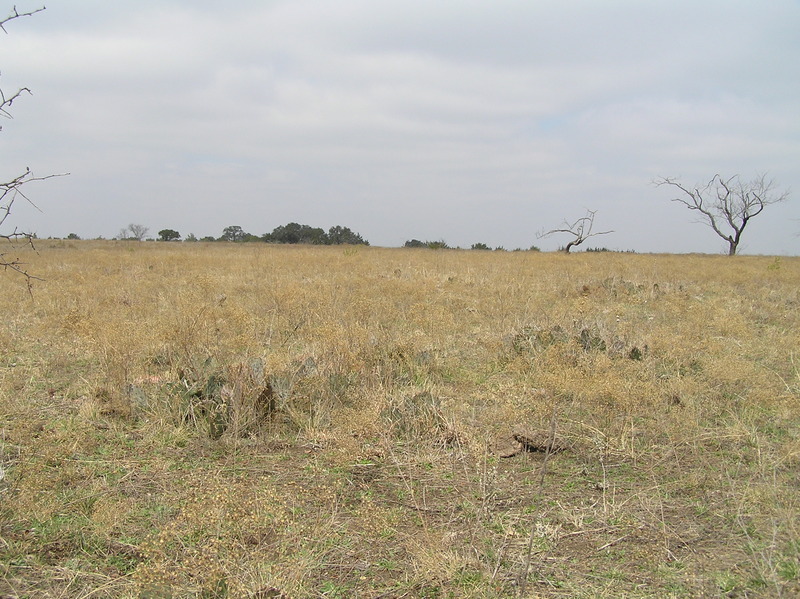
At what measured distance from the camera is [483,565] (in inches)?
95.9

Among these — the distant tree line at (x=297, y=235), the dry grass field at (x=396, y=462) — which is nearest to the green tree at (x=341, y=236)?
the distant tree line at (x=297, y=235)

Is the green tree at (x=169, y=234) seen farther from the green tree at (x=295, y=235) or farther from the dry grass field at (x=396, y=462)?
Result: the dry grass field at (x=396, y=462)

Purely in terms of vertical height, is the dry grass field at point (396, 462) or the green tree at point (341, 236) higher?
the green tree at point (341, 236)

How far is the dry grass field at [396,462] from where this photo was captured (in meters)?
2.41

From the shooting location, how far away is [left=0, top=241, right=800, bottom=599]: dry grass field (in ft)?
7.90

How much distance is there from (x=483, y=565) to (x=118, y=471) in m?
2.20

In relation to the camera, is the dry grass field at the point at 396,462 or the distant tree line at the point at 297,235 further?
the distant tree line at the point at 297,235

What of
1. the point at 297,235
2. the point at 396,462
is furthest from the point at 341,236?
the point at 396,462

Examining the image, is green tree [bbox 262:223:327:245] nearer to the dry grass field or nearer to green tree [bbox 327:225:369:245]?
green tree [bbox 327:225:369:245]

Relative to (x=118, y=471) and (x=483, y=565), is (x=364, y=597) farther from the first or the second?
(x=118, y=471)

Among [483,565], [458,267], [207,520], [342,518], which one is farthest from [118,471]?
[458,267]

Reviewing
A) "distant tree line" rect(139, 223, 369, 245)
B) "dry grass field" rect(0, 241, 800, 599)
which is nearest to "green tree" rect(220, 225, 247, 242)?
"distant tree line" rect(139, 223, 369, 245)

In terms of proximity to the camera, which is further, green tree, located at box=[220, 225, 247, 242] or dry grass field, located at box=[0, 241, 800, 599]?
green tree, located at box=[220, 225, 247, 242]

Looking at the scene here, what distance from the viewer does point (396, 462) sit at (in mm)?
3303
